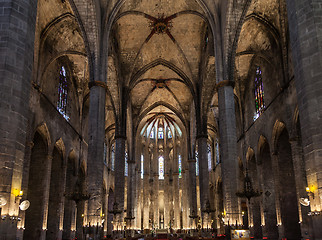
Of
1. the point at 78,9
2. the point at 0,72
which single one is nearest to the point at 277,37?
the point at 78,9

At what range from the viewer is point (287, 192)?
2227 cm

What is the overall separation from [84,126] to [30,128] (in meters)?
12.4

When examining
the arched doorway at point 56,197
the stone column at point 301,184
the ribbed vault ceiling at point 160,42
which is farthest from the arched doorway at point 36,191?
the stone column at point 301,184

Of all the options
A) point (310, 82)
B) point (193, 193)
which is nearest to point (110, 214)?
point (193, 193)

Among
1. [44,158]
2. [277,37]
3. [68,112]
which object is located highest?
[277,37]

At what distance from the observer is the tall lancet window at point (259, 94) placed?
26.1 meters

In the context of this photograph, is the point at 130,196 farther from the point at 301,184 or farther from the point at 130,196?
the point at 301,184

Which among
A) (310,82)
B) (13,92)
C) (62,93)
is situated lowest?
(13,92)

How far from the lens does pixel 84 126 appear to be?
3219 cm

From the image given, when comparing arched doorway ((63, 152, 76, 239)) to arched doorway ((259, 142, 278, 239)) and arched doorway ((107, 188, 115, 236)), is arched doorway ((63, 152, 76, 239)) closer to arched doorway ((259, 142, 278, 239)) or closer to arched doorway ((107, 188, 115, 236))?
arched doorway ((259, 142, 278, 239))

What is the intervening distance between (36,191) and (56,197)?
3.14m

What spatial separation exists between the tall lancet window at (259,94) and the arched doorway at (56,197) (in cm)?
1656

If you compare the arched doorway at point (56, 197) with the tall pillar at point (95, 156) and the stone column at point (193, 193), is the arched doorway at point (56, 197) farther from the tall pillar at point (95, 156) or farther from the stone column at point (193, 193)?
the stone column at point (193, 193)

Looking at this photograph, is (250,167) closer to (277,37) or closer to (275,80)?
(275,80)
